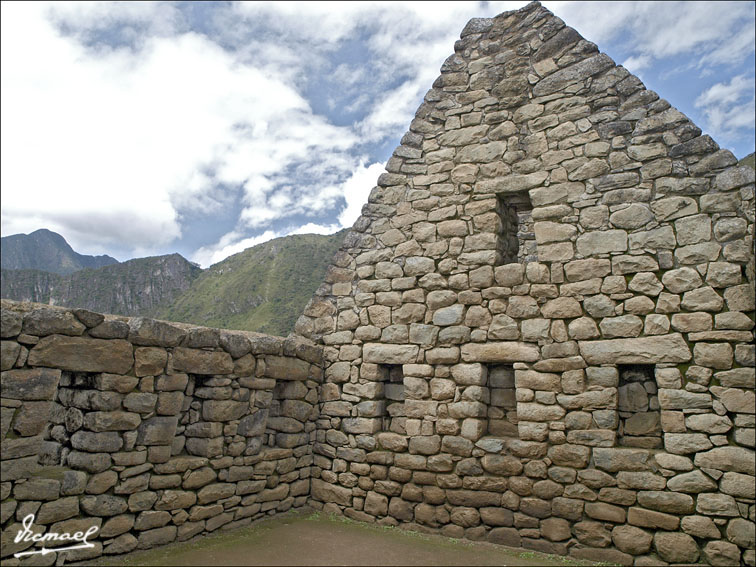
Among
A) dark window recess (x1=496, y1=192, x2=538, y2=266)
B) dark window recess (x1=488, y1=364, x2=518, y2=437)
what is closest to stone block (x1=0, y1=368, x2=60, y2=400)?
dark window recess (x1=488, y1=364, x2=518, y2=437)

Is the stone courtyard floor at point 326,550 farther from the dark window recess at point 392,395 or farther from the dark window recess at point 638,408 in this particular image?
the dark window recess at point 638,408

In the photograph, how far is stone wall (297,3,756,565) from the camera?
4.75m

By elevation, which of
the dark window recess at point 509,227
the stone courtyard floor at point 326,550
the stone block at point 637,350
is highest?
the dark window recess at point 509,227

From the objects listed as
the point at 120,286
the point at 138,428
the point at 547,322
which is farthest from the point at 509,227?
the point at 120,286

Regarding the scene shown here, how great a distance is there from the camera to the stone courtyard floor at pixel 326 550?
4.64 meters

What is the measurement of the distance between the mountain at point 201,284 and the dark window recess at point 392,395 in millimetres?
26531

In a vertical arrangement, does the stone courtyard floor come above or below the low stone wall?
below

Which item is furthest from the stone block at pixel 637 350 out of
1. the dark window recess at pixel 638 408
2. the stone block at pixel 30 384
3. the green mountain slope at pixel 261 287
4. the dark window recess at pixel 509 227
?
the green mountain slope at pixel 261 287

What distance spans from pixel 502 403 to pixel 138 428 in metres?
3.98

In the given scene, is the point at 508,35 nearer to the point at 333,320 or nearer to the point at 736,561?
the point at 333,320

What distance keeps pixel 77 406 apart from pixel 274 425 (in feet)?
7.77

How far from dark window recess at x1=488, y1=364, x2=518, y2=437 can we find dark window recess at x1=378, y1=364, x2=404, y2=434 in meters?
1.18

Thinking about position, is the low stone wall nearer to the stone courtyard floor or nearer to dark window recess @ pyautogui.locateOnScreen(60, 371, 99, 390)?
dark window recess @ pyautogui.locateOnScreen(60, 371, 99, 390)

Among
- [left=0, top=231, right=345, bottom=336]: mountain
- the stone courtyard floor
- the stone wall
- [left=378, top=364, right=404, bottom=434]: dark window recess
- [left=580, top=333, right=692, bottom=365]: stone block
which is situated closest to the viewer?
the stone courtyard floor
